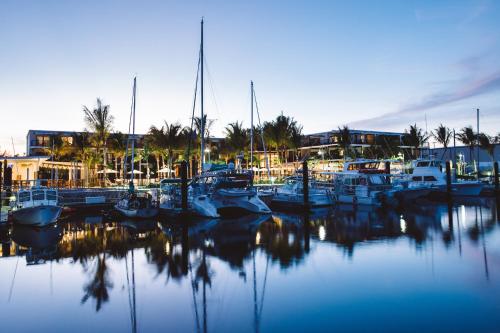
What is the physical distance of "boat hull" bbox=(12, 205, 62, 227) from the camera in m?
24.5

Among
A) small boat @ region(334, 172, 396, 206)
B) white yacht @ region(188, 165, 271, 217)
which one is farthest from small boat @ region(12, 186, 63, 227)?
small boat @ region(334, 172, 396, 206)

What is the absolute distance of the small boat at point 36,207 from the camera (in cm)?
2452

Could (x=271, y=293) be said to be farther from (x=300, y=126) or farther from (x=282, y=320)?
(x=300, y=126)

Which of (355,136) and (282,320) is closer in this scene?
(282,320)

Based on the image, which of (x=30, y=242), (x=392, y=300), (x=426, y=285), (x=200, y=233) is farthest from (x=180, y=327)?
(x=30, y=242)

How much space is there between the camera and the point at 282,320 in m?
9.24

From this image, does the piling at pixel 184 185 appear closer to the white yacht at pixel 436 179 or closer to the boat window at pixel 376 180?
the boat window at pixel 376 180

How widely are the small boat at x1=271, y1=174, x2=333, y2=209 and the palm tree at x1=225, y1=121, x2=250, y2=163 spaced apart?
31.0m

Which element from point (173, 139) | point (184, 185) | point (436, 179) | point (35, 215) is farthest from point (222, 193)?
point (173, 139)

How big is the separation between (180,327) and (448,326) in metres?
5.78

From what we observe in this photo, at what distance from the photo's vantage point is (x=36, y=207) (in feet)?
80.2

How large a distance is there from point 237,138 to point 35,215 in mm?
47000

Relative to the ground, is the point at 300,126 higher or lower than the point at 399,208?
higher

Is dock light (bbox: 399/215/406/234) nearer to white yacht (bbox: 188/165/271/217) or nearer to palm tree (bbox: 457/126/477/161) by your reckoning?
white yacht (bbox: 188/165/271/217)
